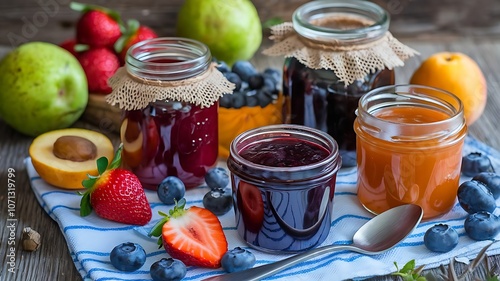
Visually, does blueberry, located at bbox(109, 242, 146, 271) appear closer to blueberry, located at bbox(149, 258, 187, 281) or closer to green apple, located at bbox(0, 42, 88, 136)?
blueberry, located at bbox(149, 258, 187, 281)

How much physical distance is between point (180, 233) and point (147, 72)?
0.41 metres

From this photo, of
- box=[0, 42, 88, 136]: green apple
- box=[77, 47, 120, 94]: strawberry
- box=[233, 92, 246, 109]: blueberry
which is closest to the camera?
box=[233, 92, 246, 109]: blueberry

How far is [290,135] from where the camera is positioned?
1636 mm

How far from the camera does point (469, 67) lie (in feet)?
6.69

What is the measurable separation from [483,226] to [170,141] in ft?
2.30

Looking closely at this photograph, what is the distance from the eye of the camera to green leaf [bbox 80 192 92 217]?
5.43 feet

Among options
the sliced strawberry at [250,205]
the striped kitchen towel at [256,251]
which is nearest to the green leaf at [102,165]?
the striped kitchen towel at [256,251]

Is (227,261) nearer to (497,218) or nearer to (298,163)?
(298,163)

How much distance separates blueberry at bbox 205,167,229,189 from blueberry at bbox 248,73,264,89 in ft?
0.98

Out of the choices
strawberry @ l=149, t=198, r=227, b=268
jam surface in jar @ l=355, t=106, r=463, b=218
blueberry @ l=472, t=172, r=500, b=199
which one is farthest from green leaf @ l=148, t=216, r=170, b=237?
blueberry @ l=472, t=172, r=500, b=199

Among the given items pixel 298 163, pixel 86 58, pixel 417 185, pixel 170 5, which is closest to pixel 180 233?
pixel 298 163

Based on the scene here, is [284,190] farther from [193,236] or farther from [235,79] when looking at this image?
[235,79]

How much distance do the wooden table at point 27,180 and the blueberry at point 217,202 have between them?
1.05 feet

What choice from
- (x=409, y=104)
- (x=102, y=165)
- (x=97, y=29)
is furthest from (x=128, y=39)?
(x=409, y=104)
